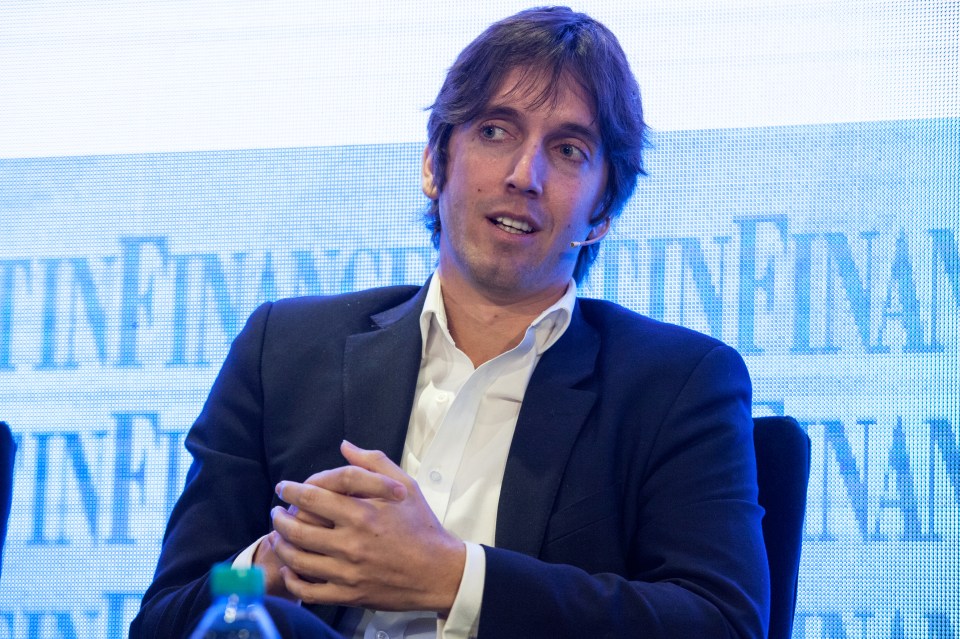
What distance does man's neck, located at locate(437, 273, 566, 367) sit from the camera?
221 centimetres

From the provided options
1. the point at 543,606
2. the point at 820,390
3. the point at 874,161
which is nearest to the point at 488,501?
the point at 543,606

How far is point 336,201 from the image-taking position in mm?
2748

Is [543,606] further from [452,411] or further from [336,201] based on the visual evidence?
[336,201]

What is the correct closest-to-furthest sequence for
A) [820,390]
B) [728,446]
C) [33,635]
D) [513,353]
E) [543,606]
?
[543,606] < [728,446] < [513,353] < [820,390] < [33,635]

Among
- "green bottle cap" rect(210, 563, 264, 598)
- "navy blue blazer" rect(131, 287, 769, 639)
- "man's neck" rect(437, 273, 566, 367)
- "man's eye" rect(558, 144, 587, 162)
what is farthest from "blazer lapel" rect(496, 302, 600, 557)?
"green bottle cap" rect(210, 563, 264, 598)

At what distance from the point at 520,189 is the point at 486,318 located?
290mm

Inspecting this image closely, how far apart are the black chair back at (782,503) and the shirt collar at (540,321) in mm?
424

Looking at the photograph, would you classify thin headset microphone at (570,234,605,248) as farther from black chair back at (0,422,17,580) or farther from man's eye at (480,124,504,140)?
black chair back at (0,422,17,580)

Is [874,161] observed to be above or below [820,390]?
above

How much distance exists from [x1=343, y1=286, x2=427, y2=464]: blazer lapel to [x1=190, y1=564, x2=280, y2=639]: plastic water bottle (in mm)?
695

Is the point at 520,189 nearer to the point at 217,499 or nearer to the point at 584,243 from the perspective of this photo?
the point at 584,243

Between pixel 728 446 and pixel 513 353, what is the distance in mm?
431

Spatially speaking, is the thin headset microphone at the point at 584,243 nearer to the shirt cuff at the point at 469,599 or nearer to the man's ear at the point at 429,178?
the man's ear at the point at 429,178

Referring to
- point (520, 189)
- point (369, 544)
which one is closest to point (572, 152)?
point (520, 189)
